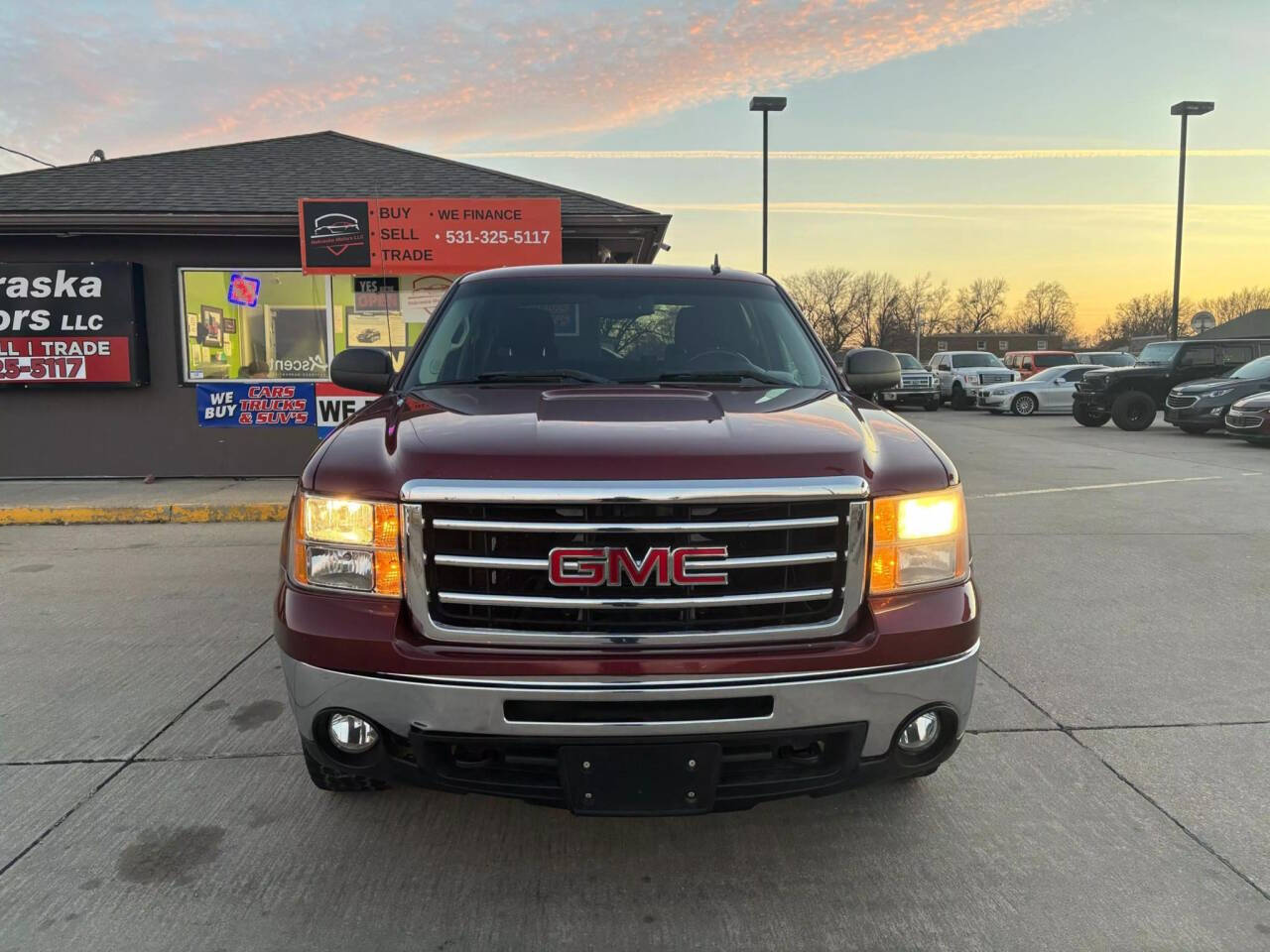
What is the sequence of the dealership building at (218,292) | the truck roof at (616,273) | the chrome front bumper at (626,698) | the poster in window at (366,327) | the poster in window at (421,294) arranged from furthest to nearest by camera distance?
the poster in window at (366,327) → the poster in window at (421,294) → the dealership building at (218,292) → the truck roof at (616,273) → the chrome front bumper at (626,698)

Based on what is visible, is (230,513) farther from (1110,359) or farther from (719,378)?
(1110,359)

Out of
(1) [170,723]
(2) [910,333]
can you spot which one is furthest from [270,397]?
(2) [910,333]

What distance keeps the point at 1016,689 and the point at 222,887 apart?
3.27m

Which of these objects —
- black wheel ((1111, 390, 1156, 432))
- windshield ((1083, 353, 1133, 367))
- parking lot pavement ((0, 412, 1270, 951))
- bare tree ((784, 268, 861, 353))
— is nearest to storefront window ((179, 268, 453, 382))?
parking lot pavement ((0, 412, 1270, 951))

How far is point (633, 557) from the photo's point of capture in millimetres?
2223

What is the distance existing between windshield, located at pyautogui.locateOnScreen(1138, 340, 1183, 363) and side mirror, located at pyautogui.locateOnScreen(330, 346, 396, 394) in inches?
790

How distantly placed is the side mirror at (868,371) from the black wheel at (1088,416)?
1815 cm

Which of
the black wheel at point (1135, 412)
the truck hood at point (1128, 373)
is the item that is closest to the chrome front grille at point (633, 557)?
the black wheel at point (1135, 412)

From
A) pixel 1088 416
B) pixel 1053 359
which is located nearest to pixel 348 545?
pixel 1088 416

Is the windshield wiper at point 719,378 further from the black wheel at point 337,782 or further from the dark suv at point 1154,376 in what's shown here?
the dark suv at point 1154,376

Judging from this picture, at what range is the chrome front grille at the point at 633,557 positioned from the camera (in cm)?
221

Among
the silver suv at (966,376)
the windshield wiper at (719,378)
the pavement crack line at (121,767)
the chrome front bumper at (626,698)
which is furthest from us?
the silver suv at (966,376)

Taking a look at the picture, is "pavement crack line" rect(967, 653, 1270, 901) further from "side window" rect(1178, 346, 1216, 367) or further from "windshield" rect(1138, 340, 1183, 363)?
"windshield" rect(1138, 340, 1183, 363)

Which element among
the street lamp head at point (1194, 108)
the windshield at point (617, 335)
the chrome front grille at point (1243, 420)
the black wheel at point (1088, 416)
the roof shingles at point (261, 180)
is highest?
the street lamp head at point (1194, 108)
